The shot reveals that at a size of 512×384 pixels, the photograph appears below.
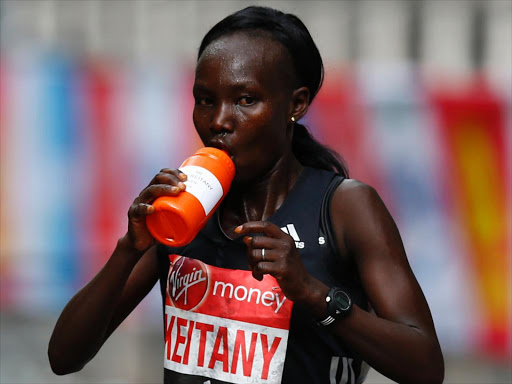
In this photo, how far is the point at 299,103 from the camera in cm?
242

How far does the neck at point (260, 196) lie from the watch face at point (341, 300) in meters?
0.42

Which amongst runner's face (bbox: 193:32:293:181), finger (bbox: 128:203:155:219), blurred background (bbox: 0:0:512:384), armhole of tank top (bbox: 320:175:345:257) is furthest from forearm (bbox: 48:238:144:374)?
blurred background (bbox: 0:0:512:384)

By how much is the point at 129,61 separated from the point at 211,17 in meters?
0.71

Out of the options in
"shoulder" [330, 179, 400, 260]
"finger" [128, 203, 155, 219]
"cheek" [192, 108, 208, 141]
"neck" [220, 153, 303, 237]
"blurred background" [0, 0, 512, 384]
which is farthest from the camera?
"blurred background" [0, 0, 512, 384]

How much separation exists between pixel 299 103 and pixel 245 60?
26 cm

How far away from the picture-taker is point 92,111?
612 cm

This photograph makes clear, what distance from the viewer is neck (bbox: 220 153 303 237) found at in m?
2.38

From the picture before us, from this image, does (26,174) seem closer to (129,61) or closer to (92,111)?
(92,111)

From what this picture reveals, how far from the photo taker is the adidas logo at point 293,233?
2.21 metres

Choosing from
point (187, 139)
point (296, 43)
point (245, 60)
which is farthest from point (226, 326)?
point (187, 139)

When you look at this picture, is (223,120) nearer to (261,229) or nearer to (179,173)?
(179,173)

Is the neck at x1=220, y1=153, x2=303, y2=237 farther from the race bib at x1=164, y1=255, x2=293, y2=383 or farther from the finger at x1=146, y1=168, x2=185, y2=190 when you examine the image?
the finger at x1=146, y1=168, x2=185, y2=190

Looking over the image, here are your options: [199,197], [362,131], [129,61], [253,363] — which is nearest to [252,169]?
[199,197]

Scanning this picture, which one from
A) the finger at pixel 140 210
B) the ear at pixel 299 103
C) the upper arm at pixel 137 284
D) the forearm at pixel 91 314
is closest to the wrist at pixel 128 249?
the forearm at pixel 91 314
